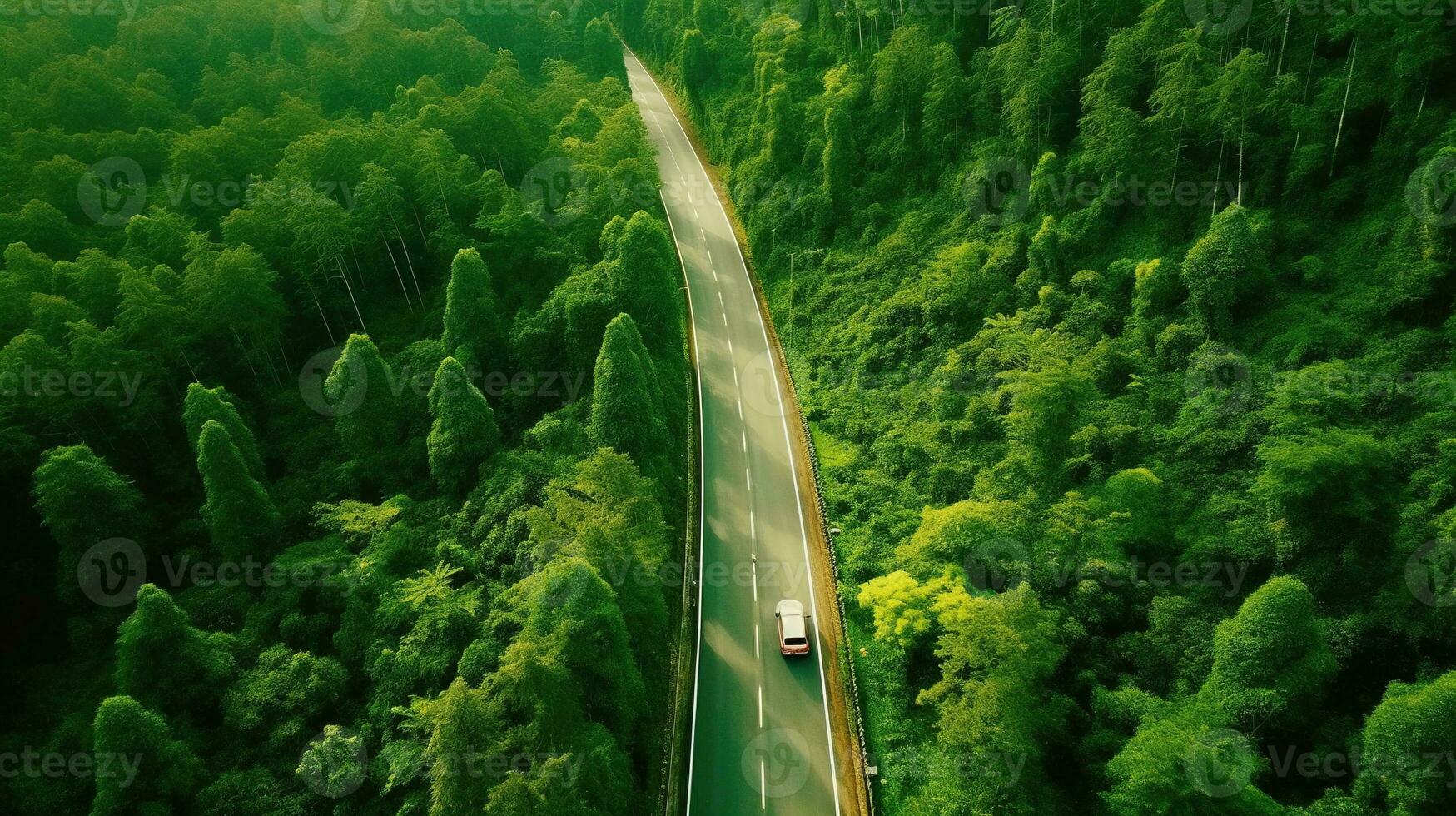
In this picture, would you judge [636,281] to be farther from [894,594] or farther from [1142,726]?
[1142,726]

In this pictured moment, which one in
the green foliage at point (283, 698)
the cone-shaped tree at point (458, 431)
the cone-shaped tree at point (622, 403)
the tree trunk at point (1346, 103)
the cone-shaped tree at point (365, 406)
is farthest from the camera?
the cone-shaped tree at point (365, 406)

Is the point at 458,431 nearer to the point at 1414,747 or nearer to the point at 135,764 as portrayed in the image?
the point at 135,764

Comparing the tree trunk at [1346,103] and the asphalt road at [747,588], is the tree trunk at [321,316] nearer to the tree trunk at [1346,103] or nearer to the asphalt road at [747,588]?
the asphalt road at [747,588]

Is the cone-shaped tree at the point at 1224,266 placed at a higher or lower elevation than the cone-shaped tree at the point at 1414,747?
higher

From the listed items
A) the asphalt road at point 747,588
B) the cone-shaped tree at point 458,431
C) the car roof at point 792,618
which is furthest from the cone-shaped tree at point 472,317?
the car roof at point 792,618

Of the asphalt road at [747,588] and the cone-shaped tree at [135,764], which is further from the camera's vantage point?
the asphalt road at [747,588]

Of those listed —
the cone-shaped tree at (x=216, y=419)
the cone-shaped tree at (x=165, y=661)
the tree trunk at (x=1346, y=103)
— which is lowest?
the cone-shaped tree at (x=165, y=661)

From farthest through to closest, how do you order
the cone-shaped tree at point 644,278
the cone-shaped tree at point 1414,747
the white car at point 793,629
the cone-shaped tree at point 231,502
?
the cone-shaped tree at point 644,278
the cone-shaped tree at point 231,502
the white car at point 793,629
the cone-shaped tree at point 1414,747
